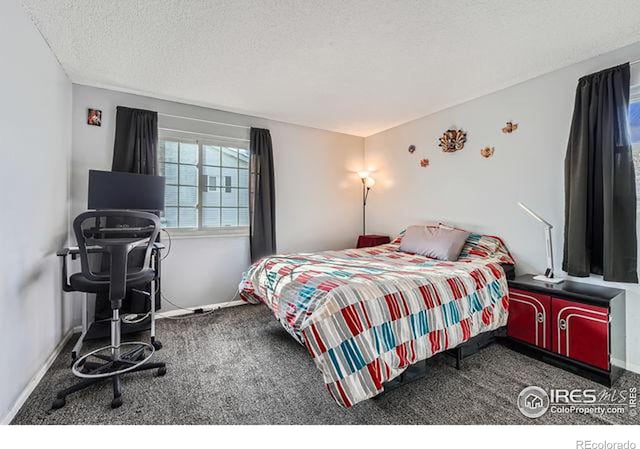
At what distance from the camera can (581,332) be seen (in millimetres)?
2115

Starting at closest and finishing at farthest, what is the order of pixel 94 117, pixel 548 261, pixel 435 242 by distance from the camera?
pixel 548 261
pixel 94 117
pixel 435 242

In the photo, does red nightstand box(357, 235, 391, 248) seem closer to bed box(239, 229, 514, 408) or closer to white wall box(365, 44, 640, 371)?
white wall box(365, 44, 640, 371)

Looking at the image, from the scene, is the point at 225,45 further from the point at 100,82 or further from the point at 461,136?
the point at 461,136

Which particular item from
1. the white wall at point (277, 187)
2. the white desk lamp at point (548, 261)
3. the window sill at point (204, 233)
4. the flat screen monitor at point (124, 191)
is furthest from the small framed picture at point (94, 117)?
the white desk lamp at point (548, 261)

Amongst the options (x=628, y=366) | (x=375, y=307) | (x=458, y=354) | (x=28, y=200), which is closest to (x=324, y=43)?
(x=375, y=307)

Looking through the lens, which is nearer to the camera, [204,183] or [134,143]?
[134,143]

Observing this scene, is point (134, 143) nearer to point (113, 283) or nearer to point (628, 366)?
point (113, 283)

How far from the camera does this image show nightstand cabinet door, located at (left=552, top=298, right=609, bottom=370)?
2.01 meters

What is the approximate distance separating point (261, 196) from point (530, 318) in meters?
3.04

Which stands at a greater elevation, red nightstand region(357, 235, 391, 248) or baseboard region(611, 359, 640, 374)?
red nightstand region(357, 235, 391, 248)

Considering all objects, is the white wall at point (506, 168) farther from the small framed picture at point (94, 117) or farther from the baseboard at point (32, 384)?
the baseboard at point (32, 384)

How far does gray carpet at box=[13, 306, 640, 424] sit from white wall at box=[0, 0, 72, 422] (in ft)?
1.00

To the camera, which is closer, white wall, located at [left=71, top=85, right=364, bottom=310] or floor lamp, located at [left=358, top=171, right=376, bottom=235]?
white wall, located at [left=71, top=85, right=364, bottom=310]

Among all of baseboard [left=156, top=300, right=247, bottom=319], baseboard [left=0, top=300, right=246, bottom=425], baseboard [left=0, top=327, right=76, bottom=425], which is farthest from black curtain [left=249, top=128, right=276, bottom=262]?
baseboard [left=0, top=327, right=76, bottom=425]
